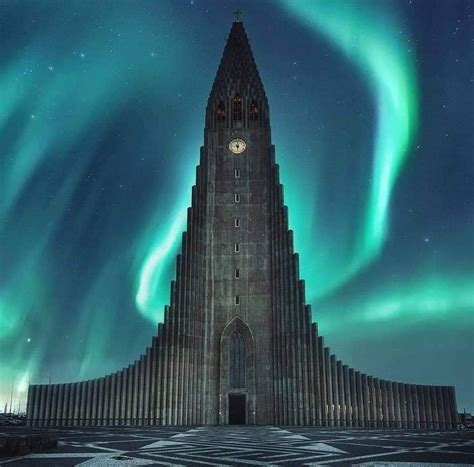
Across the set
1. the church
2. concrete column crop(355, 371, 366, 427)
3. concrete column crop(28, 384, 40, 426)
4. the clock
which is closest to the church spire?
the clock

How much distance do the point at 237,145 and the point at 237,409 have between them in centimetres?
2468

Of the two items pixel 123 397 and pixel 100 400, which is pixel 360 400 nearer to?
pixel 123 397

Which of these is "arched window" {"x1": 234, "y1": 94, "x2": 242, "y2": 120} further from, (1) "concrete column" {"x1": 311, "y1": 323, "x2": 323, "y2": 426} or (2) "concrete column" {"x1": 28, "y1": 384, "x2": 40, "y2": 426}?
(2) "concrete column" {"x1": 28, "y1": 384, "x2": 40, "y2": 426}

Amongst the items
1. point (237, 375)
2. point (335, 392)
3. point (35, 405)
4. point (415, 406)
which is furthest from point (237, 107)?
point (35, 405)

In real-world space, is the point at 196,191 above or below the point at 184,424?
above

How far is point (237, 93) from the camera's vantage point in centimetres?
5178

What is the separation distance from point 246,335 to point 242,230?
965cm

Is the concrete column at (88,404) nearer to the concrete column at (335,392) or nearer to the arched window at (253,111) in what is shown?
the concrete column at (335,392)

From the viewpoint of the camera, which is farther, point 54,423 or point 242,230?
point 242,230

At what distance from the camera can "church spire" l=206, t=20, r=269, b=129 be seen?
165 feet

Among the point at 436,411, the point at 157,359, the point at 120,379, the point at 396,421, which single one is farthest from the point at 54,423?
the point at 436,411

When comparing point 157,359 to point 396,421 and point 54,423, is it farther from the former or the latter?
point 396,421

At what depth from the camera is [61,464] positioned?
9117mm

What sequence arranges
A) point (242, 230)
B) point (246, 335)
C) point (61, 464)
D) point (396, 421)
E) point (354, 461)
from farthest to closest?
point (242, 230)
point (246, 335)
point (396, 421)
point (354, 461)
point (61, 464)
